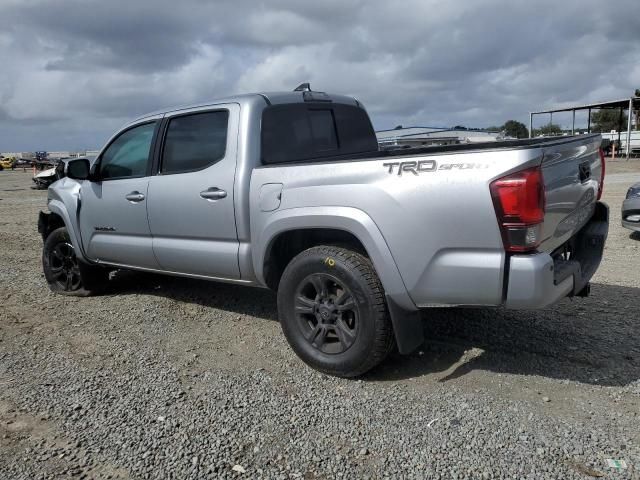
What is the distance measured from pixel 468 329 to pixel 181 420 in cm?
243

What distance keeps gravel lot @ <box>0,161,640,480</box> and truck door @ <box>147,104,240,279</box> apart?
696 millimetres

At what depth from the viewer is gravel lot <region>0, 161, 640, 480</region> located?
9.20ft

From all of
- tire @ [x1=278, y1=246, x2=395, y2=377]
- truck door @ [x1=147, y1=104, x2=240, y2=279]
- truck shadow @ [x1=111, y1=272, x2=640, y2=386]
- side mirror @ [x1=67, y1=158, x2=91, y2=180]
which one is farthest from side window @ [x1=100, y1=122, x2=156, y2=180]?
tire @ [x1=278, y1=246, x2=395, y2=377]

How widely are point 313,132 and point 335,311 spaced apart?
1690 millimetres

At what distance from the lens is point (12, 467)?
9.26 feet

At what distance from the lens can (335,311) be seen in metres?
3.67

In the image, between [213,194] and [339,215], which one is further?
[213,194]

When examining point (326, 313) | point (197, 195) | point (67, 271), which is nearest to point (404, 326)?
point (326, 313)

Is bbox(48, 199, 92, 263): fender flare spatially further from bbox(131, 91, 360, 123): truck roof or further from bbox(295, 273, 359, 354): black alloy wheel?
bbox(295, 273, 359, 354): black alloy wheel

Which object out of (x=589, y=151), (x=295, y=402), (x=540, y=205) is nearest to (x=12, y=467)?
(x=295, y=402)

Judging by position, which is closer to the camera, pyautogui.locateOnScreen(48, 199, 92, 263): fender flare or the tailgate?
the tailgate

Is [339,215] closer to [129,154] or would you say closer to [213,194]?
[213,194]

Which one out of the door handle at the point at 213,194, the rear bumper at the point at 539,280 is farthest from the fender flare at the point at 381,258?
the door handle at the point at 213,194

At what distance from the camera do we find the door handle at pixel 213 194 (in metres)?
4.13
